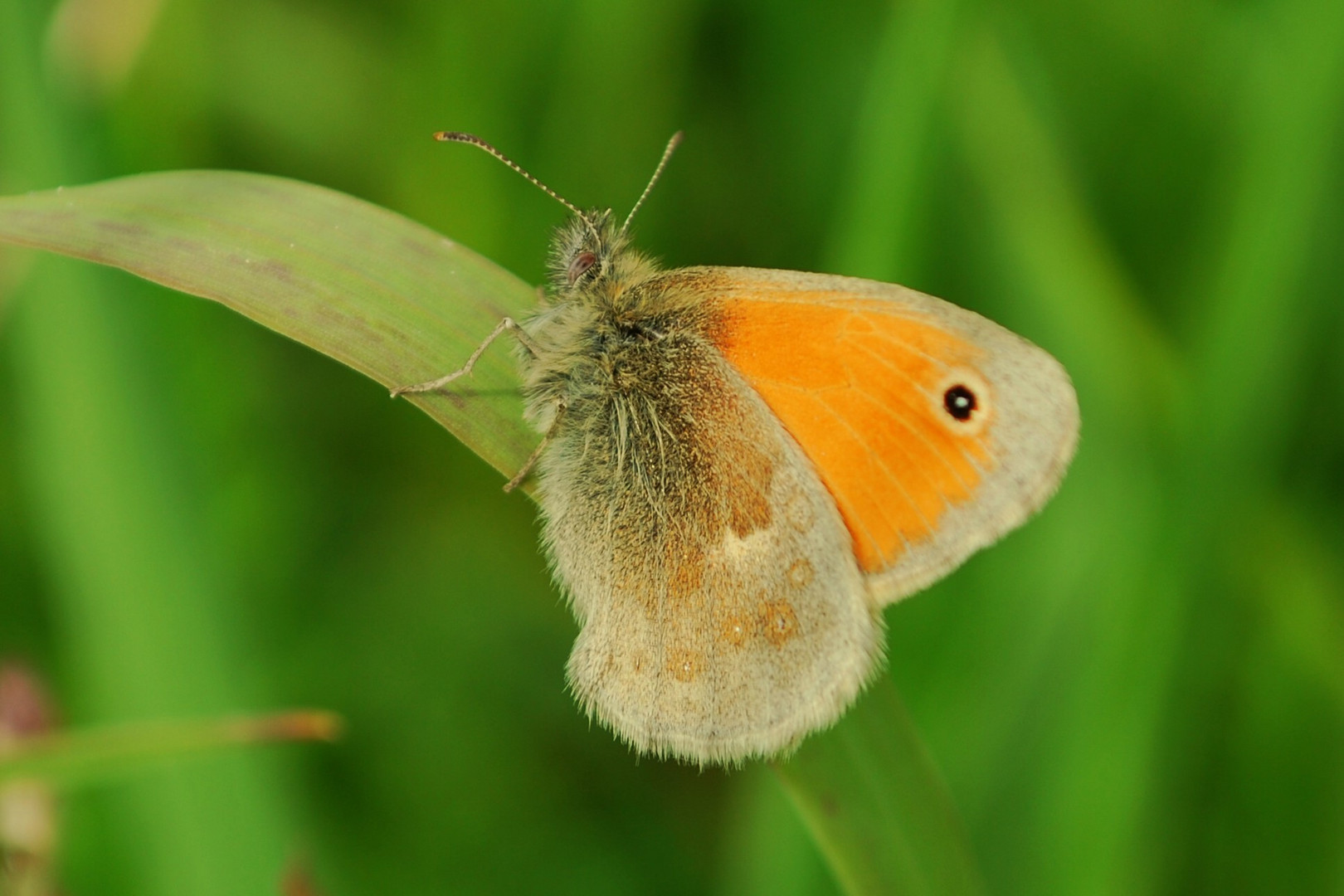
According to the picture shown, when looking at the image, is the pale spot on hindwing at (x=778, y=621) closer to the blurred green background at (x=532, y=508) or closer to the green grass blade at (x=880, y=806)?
the green grass blade at (x=880, y=806)

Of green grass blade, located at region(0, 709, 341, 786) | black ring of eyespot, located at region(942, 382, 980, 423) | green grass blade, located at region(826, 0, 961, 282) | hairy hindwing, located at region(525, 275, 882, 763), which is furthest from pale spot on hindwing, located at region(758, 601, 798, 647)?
green grass blade, located at region(826, 0, 961, 282)

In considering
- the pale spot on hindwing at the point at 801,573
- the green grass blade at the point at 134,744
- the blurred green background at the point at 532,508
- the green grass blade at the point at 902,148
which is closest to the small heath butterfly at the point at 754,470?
the pale spot on hindwing at the point at 801,573

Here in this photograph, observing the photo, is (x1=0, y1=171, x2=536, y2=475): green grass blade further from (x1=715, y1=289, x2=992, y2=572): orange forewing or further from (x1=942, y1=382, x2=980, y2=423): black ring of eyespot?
(x1=942, y1=382, x2=980, y2=423): black ring of eyespot

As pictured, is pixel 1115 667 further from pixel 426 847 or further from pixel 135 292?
pixel 135 292

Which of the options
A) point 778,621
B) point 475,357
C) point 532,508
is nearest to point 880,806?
point 778,621

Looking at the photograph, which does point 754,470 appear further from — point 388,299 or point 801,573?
point 388,299

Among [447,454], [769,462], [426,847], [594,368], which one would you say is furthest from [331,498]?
[769,462]
